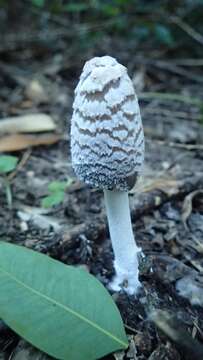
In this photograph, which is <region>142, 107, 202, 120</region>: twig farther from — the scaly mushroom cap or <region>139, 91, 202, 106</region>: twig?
the scaly mushroom cap

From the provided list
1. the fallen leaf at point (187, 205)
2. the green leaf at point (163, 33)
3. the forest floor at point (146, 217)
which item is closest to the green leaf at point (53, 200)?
the forest floor at point (146, 217)

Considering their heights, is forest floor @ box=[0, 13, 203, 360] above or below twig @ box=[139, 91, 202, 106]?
below

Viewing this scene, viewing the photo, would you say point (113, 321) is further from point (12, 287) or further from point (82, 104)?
point (82, 104)

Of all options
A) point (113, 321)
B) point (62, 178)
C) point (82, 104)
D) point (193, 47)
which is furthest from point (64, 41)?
point (113, 321)

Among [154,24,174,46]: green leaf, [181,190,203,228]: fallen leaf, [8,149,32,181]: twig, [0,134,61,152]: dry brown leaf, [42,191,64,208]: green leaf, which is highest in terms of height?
[154,24,174,46]: green leaf

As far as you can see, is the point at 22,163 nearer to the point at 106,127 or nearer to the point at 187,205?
the point at 187,205

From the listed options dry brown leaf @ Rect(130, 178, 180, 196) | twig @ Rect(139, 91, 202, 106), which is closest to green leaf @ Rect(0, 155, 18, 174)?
dry brown leaf @ Rect(130, 178, 180, 196)

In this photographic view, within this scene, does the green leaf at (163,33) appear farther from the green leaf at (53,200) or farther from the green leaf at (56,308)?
the green leaf at (56,308)
